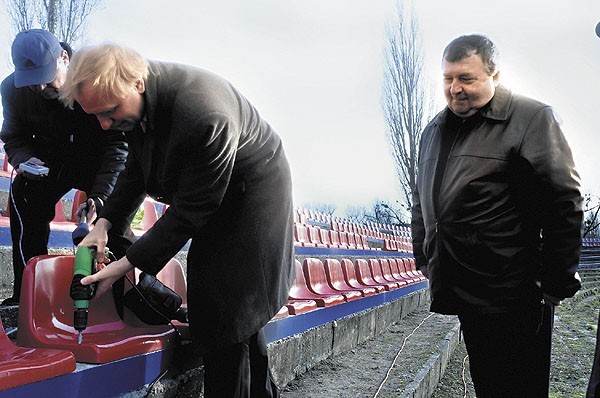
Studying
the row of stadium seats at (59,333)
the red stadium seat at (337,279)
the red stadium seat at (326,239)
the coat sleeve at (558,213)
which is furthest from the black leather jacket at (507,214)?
the red stadium seat at (326,239)

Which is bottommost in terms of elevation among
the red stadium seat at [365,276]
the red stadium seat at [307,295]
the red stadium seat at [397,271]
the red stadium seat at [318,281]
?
the red stadium seat at [397,271]

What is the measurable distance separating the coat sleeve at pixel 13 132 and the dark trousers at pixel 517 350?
1744mm

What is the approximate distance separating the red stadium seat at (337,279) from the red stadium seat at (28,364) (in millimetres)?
2758

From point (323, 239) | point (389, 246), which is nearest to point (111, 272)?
point (323, 239)

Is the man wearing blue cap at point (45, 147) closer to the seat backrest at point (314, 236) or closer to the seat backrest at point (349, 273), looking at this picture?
the seat backrest at point (349, 273)

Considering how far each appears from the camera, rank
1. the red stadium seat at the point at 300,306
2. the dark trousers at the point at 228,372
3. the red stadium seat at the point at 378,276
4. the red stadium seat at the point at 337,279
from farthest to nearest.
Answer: the red stadium seat at the point at 378,276
the red stadium seat at the point at 337,279
the red stadium seat at the point at 300,306
the dark trousers at the point at 228,372

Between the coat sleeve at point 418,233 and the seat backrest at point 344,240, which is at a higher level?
the coat sleeve at point 418,233

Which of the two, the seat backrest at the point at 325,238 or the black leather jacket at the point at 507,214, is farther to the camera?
the seat backrest at the point at 325,238

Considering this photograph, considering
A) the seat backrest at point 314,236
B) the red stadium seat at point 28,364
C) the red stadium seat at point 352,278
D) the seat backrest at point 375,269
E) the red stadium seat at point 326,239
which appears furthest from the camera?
the red stadium seat at point 326,239

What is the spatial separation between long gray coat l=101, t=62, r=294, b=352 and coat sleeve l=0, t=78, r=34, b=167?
2.49 ft

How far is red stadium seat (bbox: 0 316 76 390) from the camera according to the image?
108 cm

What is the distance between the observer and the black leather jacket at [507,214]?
1.51m

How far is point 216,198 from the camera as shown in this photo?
1.35 m

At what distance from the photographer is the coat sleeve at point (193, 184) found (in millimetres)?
1296
